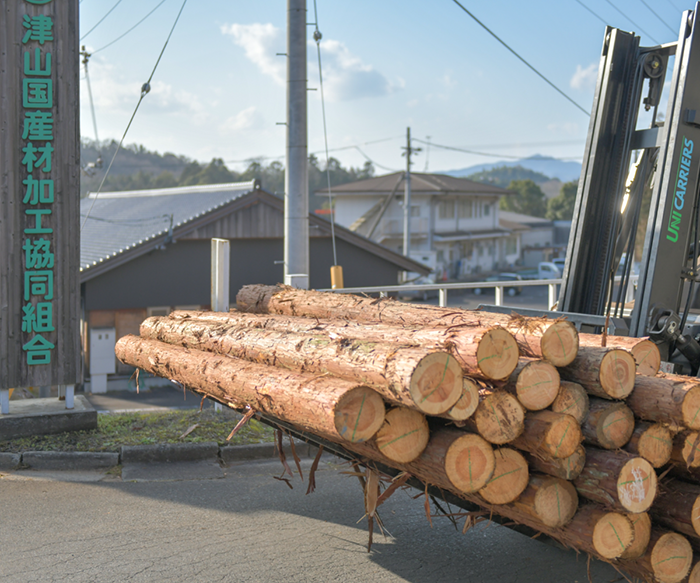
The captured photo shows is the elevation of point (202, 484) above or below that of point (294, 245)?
below

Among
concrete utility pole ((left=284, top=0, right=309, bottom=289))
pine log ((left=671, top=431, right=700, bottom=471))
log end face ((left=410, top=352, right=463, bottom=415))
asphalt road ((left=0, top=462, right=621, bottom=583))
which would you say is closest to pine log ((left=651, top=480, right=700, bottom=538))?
pine log ((left=671, top=431, right=700, bottom=471))

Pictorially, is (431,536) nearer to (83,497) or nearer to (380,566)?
(380,566)

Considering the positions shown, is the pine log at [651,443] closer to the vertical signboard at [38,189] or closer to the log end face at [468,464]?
the log end face at [468,464]

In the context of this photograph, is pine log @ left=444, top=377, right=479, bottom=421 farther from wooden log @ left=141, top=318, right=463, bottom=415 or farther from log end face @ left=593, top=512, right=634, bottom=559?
log end face @ left=593, top=512, right=634, bottom=559

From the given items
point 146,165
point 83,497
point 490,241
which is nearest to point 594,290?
point 83,497

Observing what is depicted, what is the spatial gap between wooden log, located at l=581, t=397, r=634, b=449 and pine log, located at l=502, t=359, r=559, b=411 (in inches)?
11.1

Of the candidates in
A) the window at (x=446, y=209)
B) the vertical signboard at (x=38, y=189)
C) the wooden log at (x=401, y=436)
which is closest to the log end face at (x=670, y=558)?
the wooden log at (x=401, y=436)

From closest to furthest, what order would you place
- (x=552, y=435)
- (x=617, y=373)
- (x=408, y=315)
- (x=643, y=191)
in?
(x=552, y=435)
(x=617, y=373)
(x=408, y=315)
(x=643, y=191)

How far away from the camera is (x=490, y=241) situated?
180 feet

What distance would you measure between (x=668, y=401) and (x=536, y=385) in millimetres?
743

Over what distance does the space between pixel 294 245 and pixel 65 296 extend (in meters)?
2.77

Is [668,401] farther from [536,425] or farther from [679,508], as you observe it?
[536,425]

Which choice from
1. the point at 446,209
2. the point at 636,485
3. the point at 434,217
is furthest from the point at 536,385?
the point at 446,209

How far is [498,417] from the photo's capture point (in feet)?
11.5
